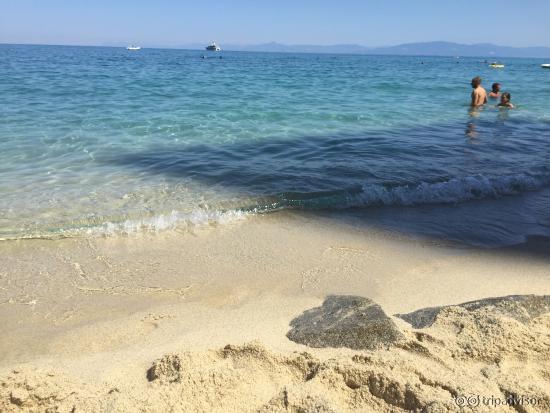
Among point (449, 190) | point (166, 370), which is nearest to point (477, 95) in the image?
point (449, 190)

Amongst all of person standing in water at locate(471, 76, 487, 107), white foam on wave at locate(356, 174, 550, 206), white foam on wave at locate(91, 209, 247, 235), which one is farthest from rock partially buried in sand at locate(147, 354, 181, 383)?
person standing in water at locate(471, 76, 487, 107)

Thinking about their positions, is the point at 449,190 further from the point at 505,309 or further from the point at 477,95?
the point at 477,95

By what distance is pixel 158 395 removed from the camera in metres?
2.06

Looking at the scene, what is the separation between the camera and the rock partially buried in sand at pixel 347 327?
2.49 meters

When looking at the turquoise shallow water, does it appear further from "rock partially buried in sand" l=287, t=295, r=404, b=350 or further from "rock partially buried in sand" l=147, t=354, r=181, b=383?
"rock partially buried in sand" l=147, t=354, r=181, b=383

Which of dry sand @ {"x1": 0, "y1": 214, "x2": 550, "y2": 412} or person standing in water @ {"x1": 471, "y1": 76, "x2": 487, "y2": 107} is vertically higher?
person standing in water @ {"x1": 471, "y1": 76, "x2": 487, "y2": 107}

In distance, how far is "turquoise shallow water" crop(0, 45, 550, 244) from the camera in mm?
5180

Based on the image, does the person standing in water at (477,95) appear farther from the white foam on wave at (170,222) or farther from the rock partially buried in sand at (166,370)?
the rock partially buried in sand at (166,370)

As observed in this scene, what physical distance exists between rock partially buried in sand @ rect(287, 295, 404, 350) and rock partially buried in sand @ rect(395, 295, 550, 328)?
0.88ft

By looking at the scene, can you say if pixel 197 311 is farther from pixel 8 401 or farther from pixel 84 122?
pixel 84 122

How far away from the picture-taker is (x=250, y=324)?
2.91 m

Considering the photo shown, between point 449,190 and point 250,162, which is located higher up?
point 250,162

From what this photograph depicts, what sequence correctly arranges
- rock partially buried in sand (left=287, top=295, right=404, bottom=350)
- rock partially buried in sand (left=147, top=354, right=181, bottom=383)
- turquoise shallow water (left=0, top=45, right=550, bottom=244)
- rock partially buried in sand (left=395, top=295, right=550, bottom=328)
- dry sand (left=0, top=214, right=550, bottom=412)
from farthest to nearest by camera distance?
turquoise shallow water (left=0, top=45, right=550, bottom=244)
rock partially buried in sand (left=395, top=295, right=550, bottom=328)
rock partially buried in sand (left=287, top=295, right=404, bottom=350)
rock partially buried in sand (left=147, top=354, right=181, bottom=383)
dry sand (left=0, top=214, right=550, bottom=412)

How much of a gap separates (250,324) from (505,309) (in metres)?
1.72
